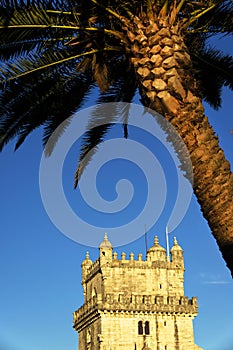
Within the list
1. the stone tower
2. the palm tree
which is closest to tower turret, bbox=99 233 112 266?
the stone tower

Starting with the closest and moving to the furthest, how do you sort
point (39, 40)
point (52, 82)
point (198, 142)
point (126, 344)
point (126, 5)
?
point (198, 142), point (126, 5), point (39, 40), point (52, 82), point (126, 344)

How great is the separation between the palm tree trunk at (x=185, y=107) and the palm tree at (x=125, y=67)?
2 cm

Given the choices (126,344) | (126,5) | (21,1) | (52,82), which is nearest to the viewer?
(126,5)

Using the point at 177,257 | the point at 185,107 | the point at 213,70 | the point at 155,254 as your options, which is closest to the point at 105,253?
the point at 155,254

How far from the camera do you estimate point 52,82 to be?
43.7ft

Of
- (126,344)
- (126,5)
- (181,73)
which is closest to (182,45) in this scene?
(181,73)

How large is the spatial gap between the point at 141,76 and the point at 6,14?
8.99 ft

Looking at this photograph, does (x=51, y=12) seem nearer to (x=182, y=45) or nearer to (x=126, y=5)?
(x=126, y=5)

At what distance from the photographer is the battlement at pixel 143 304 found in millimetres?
56812

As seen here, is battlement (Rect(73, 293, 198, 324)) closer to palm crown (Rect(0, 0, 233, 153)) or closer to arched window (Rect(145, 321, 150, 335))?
arched window (Rect(145, 321, 150, 335))

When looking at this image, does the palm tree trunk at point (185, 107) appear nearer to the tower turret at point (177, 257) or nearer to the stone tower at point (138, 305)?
the stone tower at point (138, 305)

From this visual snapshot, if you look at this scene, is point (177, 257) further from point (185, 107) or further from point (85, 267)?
point (185, 107)

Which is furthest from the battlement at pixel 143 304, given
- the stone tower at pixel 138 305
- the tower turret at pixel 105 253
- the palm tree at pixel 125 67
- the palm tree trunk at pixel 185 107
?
the palm tree trunk at pixel 185 107

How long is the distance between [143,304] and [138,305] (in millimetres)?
497
